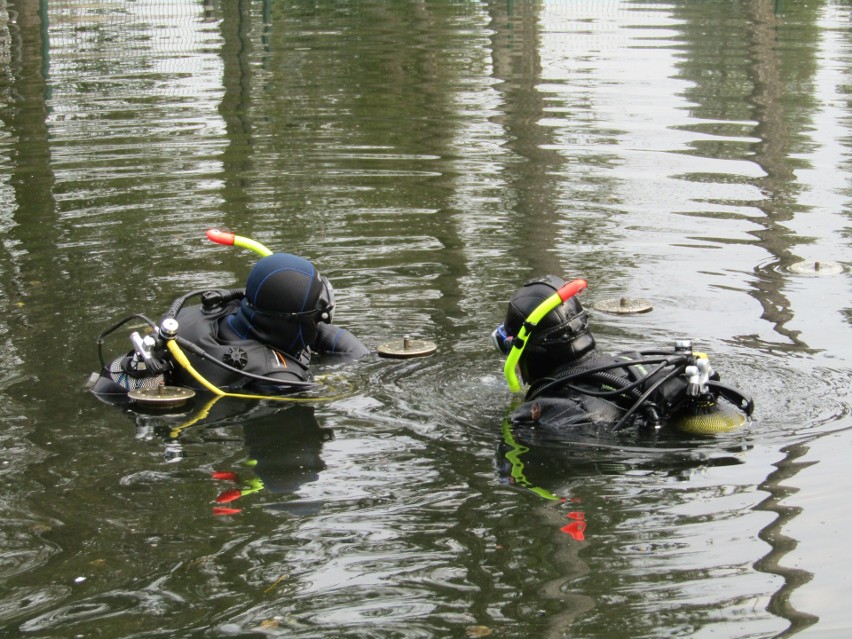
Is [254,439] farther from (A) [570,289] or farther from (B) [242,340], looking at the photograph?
(A) [570,289]

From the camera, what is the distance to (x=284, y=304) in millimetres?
6125

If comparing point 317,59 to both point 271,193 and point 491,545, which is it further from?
point 491,545

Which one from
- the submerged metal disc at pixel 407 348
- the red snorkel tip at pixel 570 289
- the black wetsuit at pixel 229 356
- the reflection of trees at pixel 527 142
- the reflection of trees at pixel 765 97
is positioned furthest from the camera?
the reflection of trees at pixel 527 142

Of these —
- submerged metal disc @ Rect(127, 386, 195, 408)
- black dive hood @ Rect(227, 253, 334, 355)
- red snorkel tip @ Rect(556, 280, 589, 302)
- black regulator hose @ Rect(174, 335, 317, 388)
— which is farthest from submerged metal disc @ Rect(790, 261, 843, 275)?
submerged metal disc @ Rect(127, 386, 195, 408)

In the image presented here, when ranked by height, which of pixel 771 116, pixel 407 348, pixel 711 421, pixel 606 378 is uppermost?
pixel 771 116

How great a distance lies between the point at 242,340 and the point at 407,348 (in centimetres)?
96

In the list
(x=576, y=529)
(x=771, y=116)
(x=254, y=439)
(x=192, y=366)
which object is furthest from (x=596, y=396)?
(x=771, y=116)

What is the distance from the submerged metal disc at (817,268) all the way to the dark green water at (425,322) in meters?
0.08

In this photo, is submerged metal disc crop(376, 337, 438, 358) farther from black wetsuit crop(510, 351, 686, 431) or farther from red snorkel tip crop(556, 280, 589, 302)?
red snorkel tip crop(556, 280, 589, 302)

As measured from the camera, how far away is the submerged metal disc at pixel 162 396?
607 cm

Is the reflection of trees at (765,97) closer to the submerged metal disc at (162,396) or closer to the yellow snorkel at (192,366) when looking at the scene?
the yellow snorkel at (192,366)

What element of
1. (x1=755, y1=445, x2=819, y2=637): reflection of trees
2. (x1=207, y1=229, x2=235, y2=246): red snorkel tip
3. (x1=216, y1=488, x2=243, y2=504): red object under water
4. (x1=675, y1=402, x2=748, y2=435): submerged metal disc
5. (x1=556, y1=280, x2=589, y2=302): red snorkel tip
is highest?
(x1=207, y1=229, x2=235, y2=246): red snorkel tip

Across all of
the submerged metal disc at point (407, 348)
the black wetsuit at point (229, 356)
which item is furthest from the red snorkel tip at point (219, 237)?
the submerged metal disc at point (407, 348)

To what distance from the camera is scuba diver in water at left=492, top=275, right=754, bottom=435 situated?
545cm
